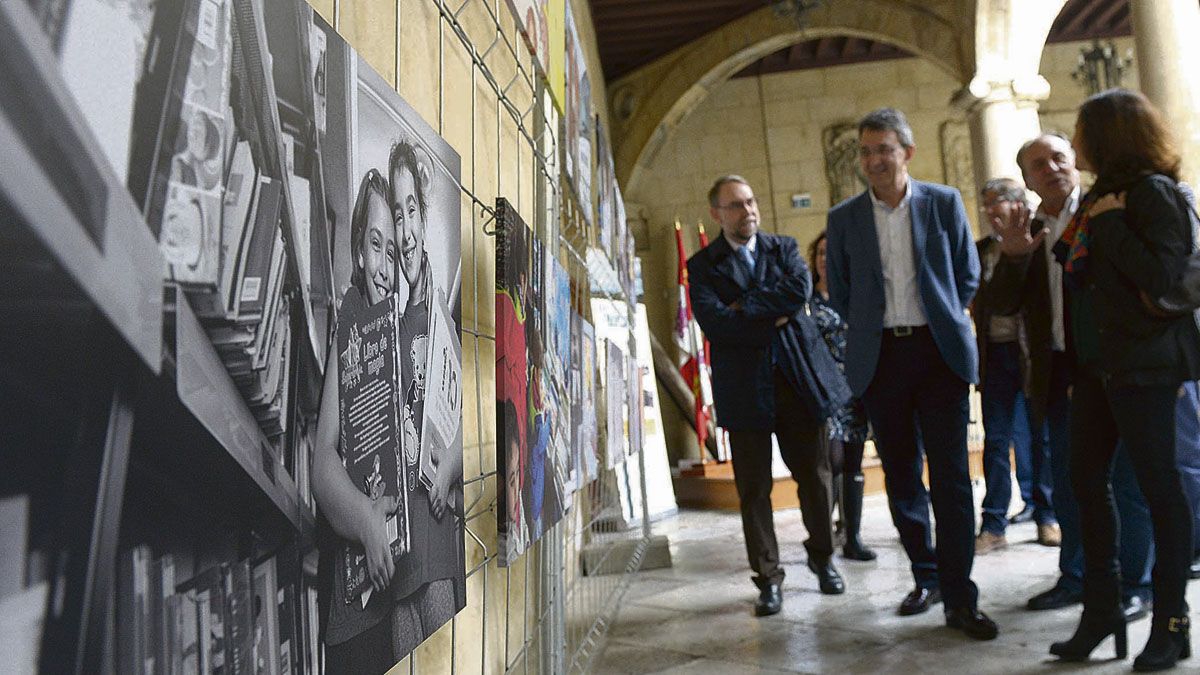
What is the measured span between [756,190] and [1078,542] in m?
8.57

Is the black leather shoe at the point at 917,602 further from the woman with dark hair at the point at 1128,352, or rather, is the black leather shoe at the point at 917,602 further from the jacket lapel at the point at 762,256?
the jacket lapel at the point at 762,256

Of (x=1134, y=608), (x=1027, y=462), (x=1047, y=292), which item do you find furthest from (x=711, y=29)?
(x=1134, y=608)

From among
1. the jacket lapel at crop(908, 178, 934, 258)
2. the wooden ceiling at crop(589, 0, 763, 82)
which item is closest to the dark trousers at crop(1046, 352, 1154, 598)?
the jacket lapel at crop(908, 178, 934, 258)

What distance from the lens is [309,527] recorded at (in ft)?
2.06

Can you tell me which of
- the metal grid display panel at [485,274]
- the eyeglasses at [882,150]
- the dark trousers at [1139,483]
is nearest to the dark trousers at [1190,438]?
the dark trousers at [1139,483]

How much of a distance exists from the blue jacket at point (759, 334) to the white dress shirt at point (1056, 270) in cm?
69

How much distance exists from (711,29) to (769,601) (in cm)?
725

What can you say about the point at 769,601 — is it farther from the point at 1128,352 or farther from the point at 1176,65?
the point at 1176,65

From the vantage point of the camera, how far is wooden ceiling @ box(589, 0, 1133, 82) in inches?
330

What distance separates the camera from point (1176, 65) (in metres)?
4.23

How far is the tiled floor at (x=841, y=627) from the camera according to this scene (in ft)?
7.27

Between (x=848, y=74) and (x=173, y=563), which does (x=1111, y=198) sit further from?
(x=848, y=74)

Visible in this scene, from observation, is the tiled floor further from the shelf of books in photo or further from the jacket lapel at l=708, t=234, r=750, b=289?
the shelf of books in photo

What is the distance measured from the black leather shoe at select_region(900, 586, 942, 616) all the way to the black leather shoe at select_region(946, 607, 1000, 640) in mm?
195
